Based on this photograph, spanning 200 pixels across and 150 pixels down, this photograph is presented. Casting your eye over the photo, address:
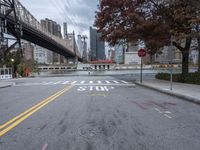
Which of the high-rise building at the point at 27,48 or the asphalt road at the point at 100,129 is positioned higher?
the high-rise building at the point at 27,48

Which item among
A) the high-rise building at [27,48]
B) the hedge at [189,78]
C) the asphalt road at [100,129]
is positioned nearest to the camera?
the asphalt road at [100,129]

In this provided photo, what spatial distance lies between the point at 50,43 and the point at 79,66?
3823 cm

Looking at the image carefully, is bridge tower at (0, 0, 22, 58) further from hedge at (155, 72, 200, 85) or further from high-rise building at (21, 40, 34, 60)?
hedge at (155, 72, 200, 85)

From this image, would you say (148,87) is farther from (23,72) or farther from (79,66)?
(79,66)

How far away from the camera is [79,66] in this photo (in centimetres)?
11488

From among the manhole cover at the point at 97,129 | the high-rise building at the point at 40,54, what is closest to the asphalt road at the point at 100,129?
the manhole cover at the point at 97,129

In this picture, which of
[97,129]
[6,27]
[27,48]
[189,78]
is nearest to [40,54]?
[27,48]

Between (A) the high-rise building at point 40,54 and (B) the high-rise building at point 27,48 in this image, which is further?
(A) the high-rise building at point 40,54

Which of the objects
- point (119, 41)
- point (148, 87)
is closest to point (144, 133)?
point (148, 87)

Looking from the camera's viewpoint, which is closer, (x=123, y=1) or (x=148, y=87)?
(x=148, y=87)

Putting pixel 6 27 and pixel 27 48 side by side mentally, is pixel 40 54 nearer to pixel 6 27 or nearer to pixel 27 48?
pixel 27 48

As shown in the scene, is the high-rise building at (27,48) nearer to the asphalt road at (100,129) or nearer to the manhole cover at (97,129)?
the asphalt road at (100,129)

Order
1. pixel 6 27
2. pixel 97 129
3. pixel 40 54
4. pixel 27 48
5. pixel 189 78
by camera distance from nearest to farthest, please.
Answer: pixel 97 129 < pixel 189 78 < pixel 6 27 < pixel 27 48 < pixel 40 54

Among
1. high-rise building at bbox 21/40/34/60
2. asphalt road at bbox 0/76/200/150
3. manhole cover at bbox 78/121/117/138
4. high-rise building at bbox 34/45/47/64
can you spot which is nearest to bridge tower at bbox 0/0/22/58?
high-rise building at bbox 21/40/34/60
